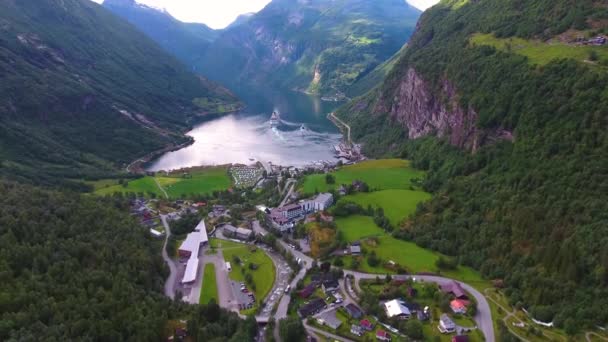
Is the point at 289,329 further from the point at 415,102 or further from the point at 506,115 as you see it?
the point at 415,102

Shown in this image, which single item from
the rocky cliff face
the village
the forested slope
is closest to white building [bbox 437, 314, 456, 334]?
the village

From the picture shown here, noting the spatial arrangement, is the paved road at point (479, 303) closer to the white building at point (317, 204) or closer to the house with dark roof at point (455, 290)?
the house with dark roof at point (455, 290)

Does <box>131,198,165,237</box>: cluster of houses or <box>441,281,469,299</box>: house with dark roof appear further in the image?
<box>131,198,165,237</box>: cluster of houses

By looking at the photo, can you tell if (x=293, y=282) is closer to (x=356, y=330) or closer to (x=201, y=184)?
(x=356, y=330)

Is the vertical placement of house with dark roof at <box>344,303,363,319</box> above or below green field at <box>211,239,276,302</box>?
above

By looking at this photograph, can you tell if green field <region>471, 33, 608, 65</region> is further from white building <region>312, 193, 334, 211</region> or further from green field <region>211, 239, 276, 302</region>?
green field <region>211, 239, 276, 302</region>

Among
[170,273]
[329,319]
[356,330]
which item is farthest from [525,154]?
[170,273]

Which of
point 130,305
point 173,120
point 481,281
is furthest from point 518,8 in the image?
point 173,120
